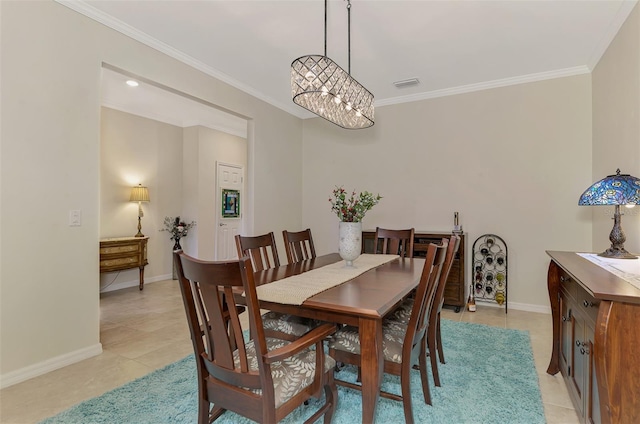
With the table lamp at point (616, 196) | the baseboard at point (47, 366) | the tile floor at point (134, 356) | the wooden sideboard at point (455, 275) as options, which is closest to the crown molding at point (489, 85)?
the wooden sideboard at point (455, 275)

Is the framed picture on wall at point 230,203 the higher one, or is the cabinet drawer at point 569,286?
the framed picture on wall at point 230,203

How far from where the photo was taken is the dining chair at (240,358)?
116 centimetres

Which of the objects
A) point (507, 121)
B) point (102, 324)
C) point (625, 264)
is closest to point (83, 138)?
point (102, 324)

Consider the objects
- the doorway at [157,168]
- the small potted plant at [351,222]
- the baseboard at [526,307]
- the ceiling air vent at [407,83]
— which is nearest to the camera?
the small potted plant at [351,222]

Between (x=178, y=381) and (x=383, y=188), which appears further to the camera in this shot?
(x=383, y=188)

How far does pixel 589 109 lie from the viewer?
3.42 metres

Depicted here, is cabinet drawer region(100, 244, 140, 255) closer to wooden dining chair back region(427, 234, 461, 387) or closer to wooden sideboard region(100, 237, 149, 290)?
wooden sideboard region(100, 237, 149, 290)

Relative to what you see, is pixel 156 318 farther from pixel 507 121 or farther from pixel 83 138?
pixel 507 121

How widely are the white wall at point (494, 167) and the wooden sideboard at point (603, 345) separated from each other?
207 cm

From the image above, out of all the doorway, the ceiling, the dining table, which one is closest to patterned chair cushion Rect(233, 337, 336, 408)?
the dining table

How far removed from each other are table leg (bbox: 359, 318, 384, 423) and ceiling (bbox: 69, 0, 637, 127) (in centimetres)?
227

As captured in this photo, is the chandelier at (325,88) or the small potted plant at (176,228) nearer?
the chandelier at (325,88)

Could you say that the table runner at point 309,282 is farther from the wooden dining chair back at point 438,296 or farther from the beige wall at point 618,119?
the beige wall at point 618,119

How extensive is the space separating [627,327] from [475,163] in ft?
9.95
